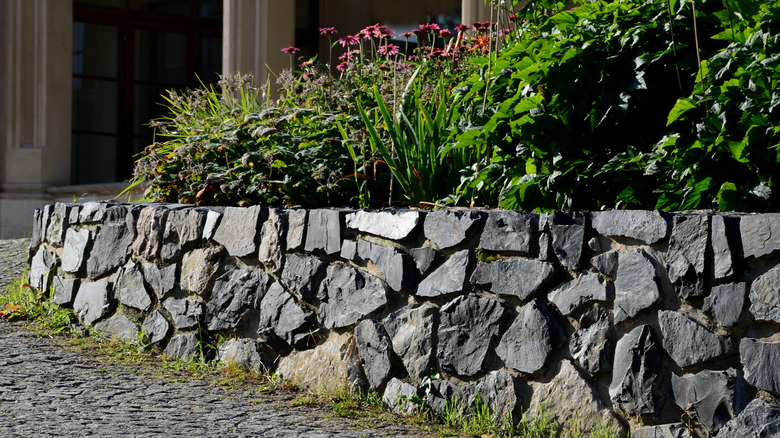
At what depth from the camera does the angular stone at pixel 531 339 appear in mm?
3314

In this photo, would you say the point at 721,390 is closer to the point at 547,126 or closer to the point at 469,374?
the point at 469,374

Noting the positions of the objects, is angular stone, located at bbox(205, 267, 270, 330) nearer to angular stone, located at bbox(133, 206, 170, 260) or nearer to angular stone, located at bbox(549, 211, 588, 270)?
angular stone, located at bbox(133, 206, 170, 260)

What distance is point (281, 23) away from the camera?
32.1 feet

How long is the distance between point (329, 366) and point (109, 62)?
9.49 metres

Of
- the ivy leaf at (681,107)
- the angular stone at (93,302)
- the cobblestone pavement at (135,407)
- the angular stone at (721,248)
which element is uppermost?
the ivy leaf at (681,107)

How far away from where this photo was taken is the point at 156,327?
5.00 meters

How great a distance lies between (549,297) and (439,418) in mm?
708

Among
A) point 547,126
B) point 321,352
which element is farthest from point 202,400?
point 547,126

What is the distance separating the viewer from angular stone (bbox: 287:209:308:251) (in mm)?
4305

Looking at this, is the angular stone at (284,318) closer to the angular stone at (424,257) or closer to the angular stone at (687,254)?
the angular stone at (424,257)

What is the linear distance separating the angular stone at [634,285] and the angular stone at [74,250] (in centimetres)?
360

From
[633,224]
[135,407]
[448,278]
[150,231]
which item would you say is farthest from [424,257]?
[150,231]

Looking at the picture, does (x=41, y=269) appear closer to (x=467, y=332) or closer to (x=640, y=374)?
(x=467, y=332)

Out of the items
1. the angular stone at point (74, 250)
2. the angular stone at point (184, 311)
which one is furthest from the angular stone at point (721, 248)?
the angular stone at point (74, 250)
